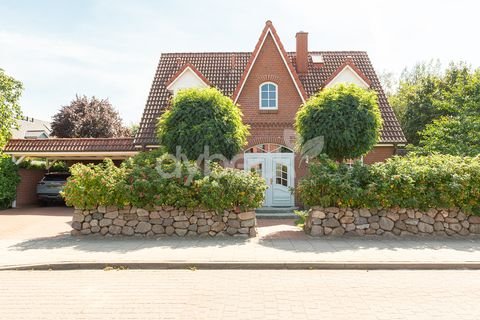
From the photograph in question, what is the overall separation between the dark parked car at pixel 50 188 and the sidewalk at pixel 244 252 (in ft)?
28.7

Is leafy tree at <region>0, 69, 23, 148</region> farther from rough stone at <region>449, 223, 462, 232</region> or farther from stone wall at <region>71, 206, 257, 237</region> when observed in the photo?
rough stone at <region>449, 223, 462, 232</region>

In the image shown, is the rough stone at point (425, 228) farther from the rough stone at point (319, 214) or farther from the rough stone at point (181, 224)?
A: the rough stone at point (181, 224)

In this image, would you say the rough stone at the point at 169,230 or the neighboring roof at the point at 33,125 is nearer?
the rough stone at the point at 169,230

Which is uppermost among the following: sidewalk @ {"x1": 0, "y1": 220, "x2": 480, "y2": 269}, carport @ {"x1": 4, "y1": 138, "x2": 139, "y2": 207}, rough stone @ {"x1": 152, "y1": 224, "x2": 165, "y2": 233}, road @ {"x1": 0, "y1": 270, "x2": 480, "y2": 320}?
carport @ {"x1": 4, "y1": 138, "x2": 139, "y2": 207}

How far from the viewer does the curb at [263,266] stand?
716 cm

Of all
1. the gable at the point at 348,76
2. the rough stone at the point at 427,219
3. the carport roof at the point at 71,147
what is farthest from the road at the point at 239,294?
the gable at the point at 348,76

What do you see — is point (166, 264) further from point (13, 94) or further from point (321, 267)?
point (13, 94)

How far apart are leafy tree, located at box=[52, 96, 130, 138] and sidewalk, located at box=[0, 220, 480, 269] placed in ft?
65.9

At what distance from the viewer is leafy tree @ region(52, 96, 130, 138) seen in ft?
93.0

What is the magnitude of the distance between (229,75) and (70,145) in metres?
8.82

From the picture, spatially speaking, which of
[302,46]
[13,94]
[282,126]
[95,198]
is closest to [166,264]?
[95,198]

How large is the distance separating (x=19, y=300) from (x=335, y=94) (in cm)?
983

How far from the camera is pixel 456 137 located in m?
14.6

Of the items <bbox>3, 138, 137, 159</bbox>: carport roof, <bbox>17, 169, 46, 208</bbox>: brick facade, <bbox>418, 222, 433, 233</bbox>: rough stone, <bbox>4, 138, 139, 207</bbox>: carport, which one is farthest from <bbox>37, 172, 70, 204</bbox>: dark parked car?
<bbox>418, 222, 433, 233</bbox>: rough stone
